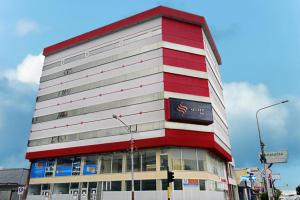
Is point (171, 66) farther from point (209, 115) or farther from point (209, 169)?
point (209, 169)

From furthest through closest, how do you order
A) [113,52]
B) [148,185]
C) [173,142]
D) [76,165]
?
1. [113,52]
2. [76,165]
3. [173,142]
4. [148,185]

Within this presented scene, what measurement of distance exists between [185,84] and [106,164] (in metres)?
16.6

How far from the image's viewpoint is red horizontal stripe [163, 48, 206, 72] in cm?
4169

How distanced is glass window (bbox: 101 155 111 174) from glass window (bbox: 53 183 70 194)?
6.74m

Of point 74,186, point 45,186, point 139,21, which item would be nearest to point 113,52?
point 139,21

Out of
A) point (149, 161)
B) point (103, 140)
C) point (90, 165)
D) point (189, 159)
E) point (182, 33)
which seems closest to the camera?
point (189, 159)

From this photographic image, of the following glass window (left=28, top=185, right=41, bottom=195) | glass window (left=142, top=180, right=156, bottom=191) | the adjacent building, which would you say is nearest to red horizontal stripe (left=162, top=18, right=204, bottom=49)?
glass window (left=142, top=180, right=156, bottom=191)

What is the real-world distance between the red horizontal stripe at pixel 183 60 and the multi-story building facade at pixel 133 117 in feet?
0.54

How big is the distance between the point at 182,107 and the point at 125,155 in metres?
10.7

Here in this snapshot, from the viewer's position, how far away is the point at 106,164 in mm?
41656

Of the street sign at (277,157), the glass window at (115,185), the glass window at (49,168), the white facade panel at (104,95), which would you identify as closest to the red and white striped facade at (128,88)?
the white facade panel at (104,95)

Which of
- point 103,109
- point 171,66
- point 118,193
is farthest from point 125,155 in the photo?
point 171,66

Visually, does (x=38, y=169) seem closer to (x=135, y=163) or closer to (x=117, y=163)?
(x=117, y=163)

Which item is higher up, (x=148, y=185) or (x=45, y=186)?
(x=45, y=186)
